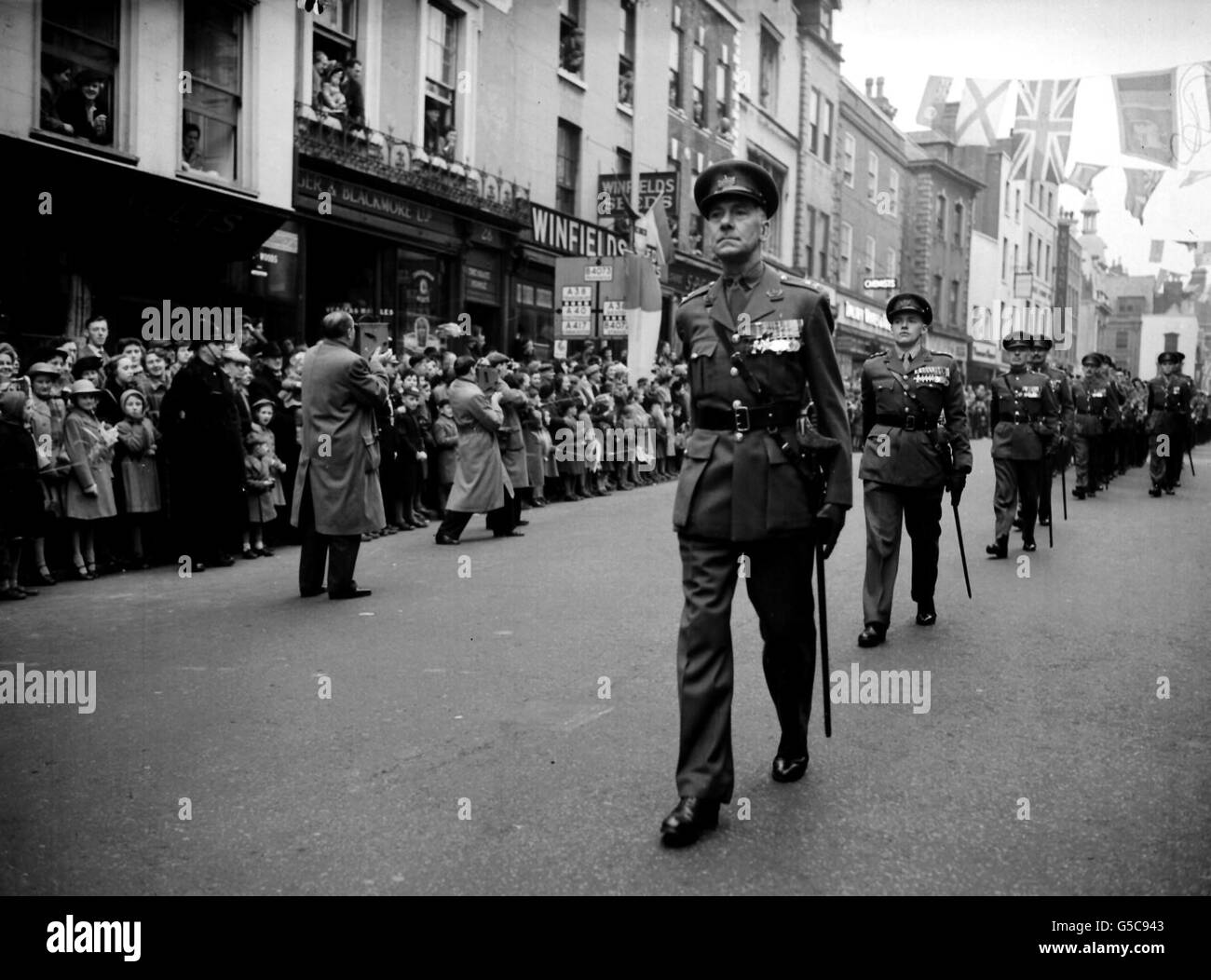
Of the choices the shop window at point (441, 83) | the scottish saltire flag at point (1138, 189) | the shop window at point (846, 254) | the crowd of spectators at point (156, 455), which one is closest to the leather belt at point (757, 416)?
the crowd of spectators at point (156, 455)

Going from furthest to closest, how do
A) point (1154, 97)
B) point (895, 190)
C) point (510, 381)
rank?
point (895, 190) < point (510, 381) < point (1154, 97)

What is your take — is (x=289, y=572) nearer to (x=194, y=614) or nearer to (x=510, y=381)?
Answer: (x=194, y=614)

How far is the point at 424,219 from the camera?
20125 millimetres

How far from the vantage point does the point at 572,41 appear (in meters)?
25.6

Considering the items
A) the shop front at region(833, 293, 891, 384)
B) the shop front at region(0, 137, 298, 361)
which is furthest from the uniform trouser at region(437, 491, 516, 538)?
the shop front at region(833, 293, 891, 384)

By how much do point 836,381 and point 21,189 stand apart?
10850 millimetres

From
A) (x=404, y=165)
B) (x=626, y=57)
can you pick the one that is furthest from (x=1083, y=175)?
(x=404, y=165)

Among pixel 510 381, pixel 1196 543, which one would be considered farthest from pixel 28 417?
pixel 1196 543

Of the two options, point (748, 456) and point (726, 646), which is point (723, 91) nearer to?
point (748, 456)

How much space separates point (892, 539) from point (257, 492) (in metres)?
5.93

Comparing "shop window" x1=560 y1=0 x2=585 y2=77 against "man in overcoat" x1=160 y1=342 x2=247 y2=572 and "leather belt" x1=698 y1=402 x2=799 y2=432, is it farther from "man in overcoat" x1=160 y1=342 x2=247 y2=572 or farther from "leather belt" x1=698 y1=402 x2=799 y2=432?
"leather belt" x1=698 y1=402 x2=799 y2=432

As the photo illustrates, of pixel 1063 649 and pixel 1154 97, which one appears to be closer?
pixel 1063 649

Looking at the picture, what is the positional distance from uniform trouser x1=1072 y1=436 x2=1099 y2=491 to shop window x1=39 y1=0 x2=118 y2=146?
43.8ft

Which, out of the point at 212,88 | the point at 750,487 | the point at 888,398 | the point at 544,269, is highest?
the point at 212,88
